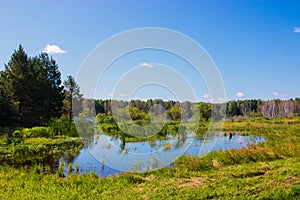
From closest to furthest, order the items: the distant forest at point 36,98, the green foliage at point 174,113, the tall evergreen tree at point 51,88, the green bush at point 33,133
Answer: the green bush at point 33,133, the distant forest at point 36,98, the green foliage at point 174,113, the tall evergreen tree at point 51,88

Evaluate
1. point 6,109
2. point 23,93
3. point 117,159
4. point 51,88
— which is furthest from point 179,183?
point 51,88

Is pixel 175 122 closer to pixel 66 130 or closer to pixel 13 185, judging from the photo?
pixel 66 130

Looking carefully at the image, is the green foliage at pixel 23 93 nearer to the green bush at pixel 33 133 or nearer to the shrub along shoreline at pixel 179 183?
the green bush at pixel 33 133

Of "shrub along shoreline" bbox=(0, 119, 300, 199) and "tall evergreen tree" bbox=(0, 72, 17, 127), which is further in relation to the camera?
"tall evergreen tree" bbox=(0, 72, 17, 127)

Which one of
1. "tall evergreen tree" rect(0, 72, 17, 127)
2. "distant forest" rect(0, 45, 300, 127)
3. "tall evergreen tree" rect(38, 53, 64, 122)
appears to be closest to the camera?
"distant forest" rect(0, 45, 300, 127)

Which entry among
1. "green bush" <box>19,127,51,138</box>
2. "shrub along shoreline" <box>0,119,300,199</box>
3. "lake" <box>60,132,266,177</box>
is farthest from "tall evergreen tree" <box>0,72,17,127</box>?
"shrub along shoreline" <box>0,119,300,199</box>

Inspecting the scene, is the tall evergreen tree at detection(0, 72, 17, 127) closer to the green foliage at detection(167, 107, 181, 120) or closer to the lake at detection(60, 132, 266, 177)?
the lake at detection(60, 132, 266, 177)

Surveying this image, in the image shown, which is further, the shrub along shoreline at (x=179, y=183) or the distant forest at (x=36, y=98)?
the distant forest at (x=36, y=98)

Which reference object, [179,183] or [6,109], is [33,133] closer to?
[6,109]

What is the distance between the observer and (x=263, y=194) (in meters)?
6.09

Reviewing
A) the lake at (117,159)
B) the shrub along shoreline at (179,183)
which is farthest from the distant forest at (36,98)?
the shrub along shoreline at (179,183)

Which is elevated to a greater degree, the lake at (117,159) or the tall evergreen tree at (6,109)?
the tall evergreen tree at (6,109)

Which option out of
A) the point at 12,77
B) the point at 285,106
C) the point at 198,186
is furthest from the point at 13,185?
the point at 285,106

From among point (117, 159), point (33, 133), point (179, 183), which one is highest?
point (33, 133)
